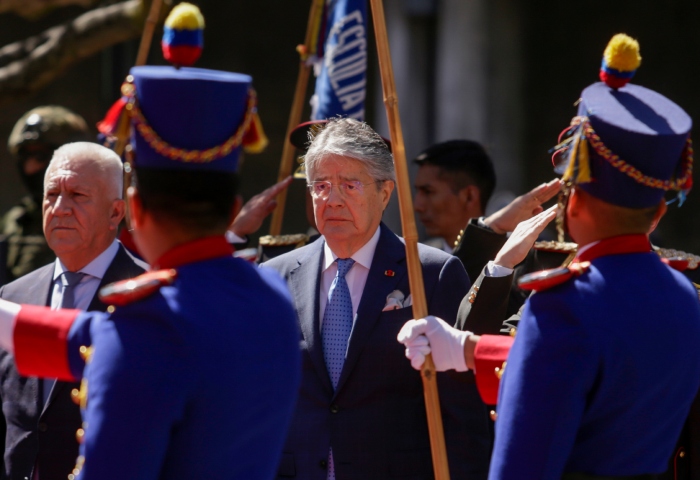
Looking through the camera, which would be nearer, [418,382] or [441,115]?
[418,382]

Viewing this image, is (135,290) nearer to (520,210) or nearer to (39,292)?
(39,292)

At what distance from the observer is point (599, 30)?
899cm

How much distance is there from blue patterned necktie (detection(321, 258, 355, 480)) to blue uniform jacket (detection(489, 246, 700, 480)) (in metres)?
1.13

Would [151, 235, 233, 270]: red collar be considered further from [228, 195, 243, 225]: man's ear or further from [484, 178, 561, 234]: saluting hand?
[484, 178, 561, 234]: saluting hand

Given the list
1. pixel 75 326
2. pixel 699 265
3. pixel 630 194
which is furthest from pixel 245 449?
pixel 699 265

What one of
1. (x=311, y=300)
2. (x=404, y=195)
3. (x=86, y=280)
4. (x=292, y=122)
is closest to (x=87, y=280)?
(x=86, y=280)

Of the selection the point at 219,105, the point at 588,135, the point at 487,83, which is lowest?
the point at 487,83

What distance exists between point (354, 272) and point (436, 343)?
821mm

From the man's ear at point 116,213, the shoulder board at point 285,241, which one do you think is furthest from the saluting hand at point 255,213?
the man's ear at point 116,213

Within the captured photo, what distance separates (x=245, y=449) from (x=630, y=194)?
106 centimetres

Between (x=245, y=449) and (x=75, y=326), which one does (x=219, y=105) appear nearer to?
(x=75, y=326)

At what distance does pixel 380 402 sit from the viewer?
3.50 meters

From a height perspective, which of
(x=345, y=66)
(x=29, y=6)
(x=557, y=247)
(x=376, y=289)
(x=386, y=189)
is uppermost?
(x=29, y=6)

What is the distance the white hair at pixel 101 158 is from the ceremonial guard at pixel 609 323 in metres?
1.76
